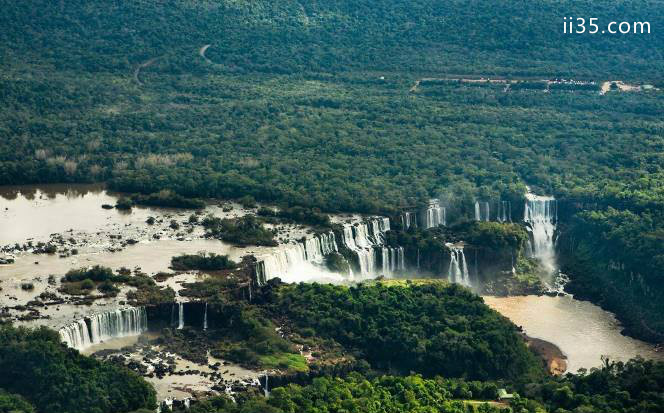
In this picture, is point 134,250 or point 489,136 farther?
point 489,136

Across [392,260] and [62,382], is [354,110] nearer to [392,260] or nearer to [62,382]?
[392,260]

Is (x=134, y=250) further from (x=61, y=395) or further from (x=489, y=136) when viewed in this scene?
(x=489, y=136)

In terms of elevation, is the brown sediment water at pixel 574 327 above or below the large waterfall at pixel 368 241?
below

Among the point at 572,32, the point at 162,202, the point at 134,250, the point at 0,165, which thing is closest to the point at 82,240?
the point at 134,250

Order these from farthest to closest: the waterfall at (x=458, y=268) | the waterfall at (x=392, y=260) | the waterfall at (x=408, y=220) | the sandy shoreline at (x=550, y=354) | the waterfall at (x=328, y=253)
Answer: the waterfall at (x=408, y=220)
the waterfall at (x=458, y=268)
the waterfall at (x=392, y=260)
the waterfall at (x=328, y=253)
the sandy shoreline at (x=550, y=354)

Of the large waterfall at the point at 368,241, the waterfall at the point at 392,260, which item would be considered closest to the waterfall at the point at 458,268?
the waterfall at the point at 392,260

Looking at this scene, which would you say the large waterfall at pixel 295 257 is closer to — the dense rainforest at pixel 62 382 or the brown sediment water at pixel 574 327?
the brown sediment water at pixel 574 327

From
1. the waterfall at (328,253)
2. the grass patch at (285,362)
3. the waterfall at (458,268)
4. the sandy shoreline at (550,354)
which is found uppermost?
the waterfall at (328,253)
